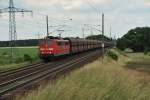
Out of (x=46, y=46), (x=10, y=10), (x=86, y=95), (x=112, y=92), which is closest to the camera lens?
(x=86, y=95)

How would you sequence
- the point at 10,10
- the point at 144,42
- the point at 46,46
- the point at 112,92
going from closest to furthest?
the point at 112,92 < the point at 46,46 < the point at 10,10 < the point at 144,42

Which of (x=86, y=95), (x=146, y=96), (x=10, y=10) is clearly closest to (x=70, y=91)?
(x=86, y=95)

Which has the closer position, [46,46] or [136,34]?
[46,46]

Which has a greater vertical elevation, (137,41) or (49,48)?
(49,48)

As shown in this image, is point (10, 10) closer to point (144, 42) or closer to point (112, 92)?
point (112, 92)

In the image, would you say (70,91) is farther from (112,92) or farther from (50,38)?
(50,38)

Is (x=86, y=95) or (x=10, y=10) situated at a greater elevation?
(x=10, y=10)

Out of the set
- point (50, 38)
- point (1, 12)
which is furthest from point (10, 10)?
point (50, 38)

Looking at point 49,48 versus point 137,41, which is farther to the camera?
point 137,41

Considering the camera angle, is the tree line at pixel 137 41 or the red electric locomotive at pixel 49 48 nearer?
the red electric locomotive at pixel 49 48

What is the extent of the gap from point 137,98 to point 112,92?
918 mm

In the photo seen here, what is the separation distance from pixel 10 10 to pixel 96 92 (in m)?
44.7

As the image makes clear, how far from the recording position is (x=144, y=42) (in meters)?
136

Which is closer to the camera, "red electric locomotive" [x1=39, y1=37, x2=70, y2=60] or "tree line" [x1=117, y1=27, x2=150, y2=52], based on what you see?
"red electric locomotive" [x1=39, y1=37, x2=70, y2=60]
